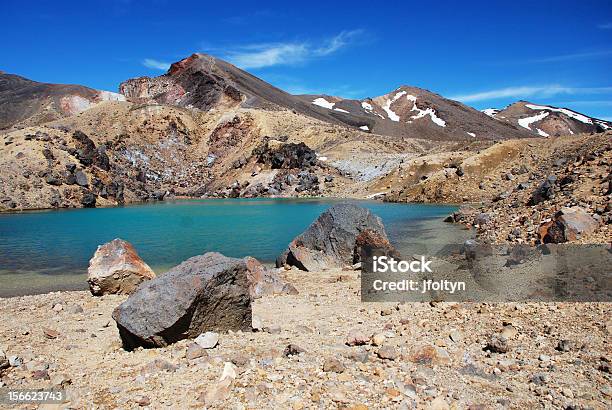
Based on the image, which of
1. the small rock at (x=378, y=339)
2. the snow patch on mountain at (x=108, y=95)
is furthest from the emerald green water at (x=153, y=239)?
the snow patch on mountain at (x=108, y=95)

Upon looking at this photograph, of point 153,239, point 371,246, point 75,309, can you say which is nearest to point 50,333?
point 75,309

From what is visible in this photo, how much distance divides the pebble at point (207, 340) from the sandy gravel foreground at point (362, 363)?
0.12 m

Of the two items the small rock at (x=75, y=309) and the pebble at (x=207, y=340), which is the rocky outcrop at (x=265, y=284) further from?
the pebble at (x=207, y=340)

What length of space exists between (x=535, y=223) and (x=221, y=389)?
16.0 meters

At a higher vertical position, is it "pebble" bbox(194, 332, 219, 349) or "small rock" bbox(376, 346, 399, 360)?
"small rock" bbox(376, 346, 399, 360)

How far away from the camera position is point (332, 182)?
8269 cm

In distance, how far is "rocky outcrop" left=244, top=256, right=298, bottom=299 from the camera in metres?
14.1

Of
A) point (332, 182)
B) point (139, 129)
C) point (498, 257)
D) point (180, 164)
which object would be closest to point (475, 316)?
point (498, 257)

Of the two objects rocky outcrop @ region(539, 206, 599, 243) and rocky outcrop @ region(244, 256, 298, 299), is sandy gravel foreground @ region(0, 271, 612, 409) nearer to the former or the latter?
rocky outcrop @ region(244, 256, 298, 299)

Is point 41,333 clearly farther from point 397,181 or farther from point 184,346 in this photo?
point 397,181

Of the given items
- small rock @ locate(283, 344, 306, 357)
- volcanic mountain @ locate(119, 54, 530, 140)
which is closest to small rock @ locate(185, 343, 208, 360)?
small rock @ locate(283, 344, 306, 357)

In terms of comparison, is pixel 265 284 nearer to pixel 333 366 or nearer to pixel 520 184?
pixel 333 366

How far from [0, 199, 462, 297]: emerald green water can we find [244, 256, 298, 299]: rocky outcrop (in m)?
7.82

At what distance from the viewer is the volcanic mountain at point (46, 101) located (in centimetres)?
16084
